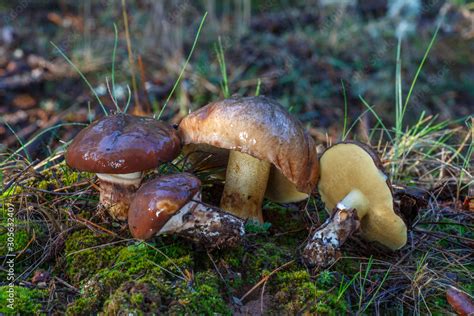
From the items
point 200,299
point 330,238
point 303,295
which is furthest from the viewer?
point 330,238

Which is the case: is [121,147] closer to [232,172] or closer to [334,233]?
[232,172]

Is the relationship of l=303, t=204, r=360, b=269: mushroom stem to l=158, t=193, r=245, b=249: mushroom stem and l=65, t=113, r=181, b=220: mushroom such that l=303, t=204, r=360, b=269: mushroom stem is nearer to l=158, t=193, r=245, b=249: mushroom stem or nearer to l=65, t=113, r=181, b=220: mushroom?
l=158, t=193, r=245, b=249: mushroom stem

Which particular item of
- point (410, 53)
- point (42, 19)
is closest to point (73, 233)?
point (410, 53)

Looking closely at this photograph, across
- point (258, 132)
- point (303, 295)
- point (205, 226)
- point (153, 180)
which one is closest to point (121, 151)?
point (153, 180)

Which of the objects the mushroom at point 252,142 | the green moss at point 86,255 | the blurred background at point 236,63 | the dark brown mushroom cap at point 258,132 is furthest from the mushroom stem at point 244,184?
the blurred background at point 236,63

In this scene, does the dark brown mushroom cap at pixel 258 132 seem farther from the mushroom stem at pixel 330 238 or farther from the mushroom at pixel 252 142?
the mushroom stem at pixel 330 238

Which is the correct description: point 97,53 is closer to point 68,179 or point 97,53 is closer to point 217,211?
point 68,179
